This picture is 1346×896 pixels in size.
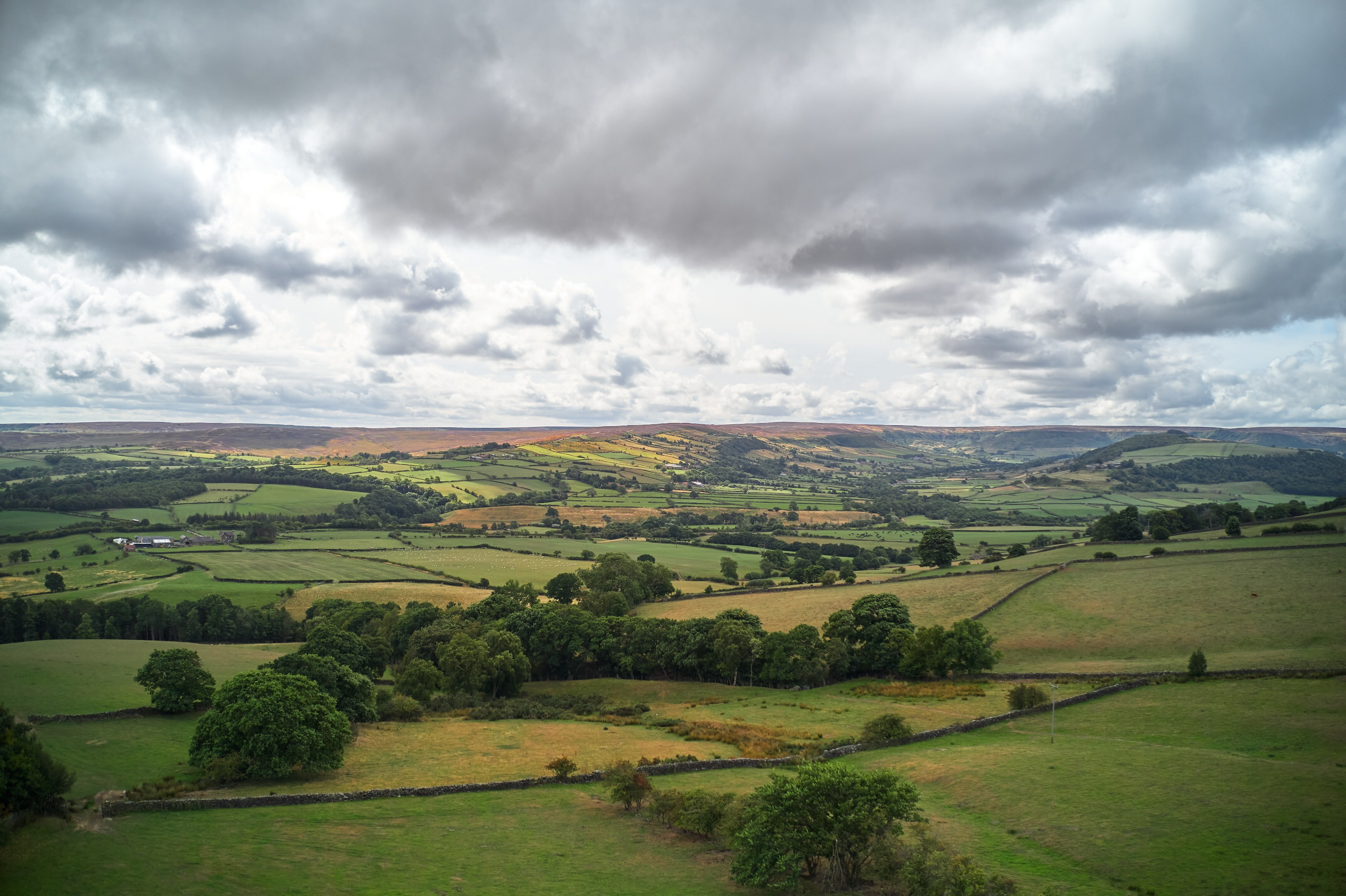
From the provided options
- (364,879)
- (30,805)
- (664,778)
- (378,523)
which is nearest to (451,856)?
(364,879)

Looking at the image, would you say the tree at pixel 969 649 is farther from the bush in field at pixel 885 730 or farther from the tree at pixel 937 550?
the tree at pixel 937 550

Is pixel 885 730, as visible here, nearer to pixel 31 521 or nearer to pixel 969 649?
pixel 969 649

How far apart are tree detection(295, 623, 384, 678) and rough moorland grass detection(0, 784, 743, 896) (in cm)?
3034

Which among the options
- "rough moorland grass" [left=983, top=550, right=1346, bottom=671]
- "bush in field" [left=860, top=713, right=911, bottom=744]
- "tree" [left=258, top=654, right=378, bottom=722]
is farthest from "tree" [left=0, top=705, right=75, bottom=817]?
"rough moorland grass" [left=983, top=550, right=1346, bottom=671]

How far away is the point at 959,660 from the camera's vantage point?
206 feet

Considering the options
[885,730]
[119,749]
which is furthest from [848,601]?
[119,749]

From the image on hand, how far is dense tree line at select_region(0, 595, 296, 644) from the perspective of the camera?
8606cm

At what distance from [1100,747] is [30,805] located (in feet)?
185

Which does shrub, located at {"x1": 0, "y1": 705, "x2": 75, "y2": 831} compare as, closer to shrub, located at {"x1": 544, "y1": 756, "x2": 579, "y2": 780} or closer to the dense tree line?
shrub, located at {"x1": 544, "y1": 756, "x2": 579, "y2": 780}

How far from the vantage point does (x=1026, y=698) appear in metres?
50.1

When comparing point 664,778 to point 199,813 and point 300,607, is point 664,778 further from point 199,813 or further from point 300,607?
point 300,607

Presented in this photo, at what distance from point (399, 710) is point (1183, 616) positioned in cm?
7625

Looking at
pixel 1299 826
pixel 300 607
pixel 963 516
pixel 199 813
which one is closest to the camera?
pixel 1299 826

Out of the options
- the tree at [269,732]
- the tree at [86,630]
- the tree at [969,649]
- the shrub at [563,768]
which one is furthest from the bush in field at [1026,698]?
the tree at [86,630]
